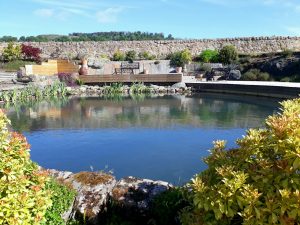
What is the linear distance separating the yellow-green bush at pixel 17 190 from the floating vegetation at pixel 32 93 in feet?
72.6

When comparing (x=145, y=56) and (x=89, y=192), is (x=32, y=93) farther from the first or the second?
(x=89, y=192)

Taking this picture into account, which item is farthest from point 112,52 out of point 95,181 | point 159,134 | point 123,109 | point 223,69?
point 95,181

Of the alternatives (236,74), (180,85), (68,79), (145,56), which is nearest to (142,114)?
(180,85)

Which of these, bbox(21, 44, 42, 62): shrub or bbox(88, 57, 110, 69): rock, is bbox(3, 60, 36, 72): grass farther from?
bbox(88, 57, 110, 69): rock

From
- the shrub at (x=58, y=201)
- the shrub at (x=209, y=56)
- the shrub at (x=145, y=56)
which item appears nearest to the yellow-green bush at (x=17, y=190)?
the shrub at (x=58, y=201)

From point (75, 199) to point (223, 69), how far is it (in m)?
32.1

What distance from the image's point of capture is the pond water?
9.19m

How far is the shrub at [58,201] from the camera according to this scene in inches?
176

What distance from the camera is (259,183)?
3258 millimetres

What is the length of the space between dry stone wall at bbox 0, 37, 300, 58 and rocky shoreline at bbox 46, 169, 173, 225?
40.5m

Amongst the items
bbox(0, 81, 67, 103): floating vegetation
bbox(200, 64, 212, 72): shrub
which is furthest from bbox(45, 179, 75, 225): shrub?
bbox(200, 64, 212, 72): shrub

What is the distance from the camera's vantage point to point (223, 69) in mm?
35844

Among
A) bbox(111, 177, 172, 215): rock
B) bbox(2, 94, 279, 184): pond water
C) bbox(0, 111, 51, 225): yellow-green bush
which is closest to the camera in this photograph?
bbox(0, 111, 51, 225): yellow-green bush

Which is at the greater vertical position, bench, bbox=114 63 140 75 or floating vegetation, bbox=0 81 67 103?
bench, bbox=114 63 140 75
